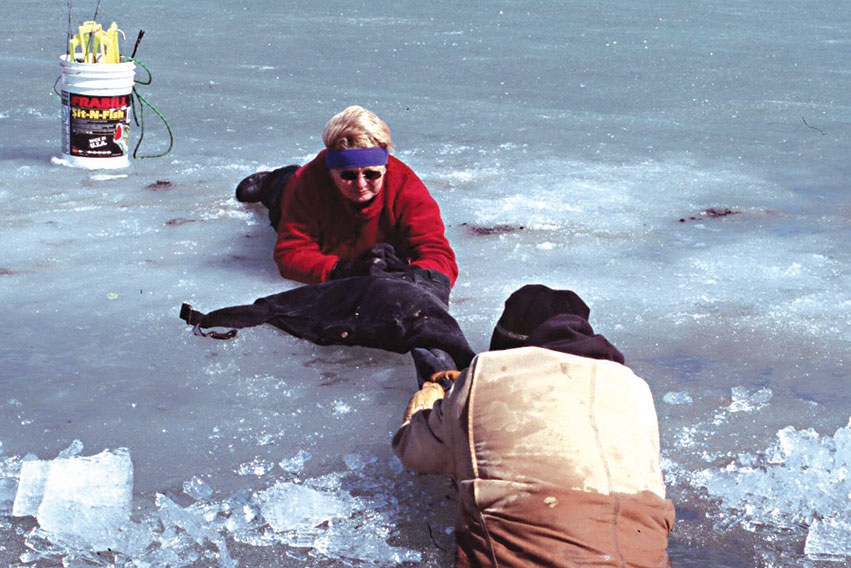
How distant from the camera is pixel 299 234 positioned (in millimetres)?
3811

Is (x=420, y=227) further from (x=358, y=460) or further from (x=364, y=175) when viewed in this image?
(x=358, y=460)

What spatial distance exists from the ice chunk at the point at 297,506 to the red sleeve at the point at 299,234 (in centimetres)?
135

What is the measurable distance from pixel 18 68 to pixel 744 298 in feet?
18.5

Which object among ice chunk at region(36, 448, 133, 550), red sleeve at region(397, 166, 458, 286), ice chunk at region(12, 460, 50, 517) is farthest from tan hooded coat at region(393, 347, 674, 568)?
red sleeve at region(397, 166, 458, 286)

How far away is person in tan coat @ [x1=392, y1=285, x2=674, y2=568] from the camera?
2.06m

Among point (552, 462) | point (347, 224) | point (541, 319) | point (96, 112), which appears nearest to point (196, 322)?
point (347, 224)

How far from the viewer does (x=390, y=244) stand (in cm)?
377

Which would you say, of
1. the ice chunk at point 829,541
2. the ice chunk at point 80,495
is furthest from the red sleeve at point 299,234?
the ice chunk at point 829,541

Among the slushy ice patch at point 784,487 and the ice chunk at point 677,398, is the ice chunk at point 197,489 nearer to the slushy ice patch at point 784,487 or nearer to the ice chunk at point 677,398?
the slushy ice patch at point 784,487

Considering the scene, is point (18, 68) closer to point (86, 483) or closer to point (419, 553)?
point (86, 483)

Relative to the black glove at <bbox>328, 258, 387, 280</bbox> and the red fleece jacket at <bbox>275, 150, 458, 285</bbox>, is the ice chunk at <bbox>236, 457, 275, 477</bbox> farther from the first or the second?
the red fleece jacket at <bbox>275, 150, 458, 285</bbox>

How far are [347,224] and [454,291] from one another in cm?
43

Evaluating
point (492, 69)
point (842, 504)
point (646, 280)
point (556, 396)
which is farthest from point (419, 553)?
point (492, 69)

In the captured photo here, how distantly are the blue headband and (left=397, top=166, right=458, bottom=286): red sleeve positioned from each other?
0.18 meters
